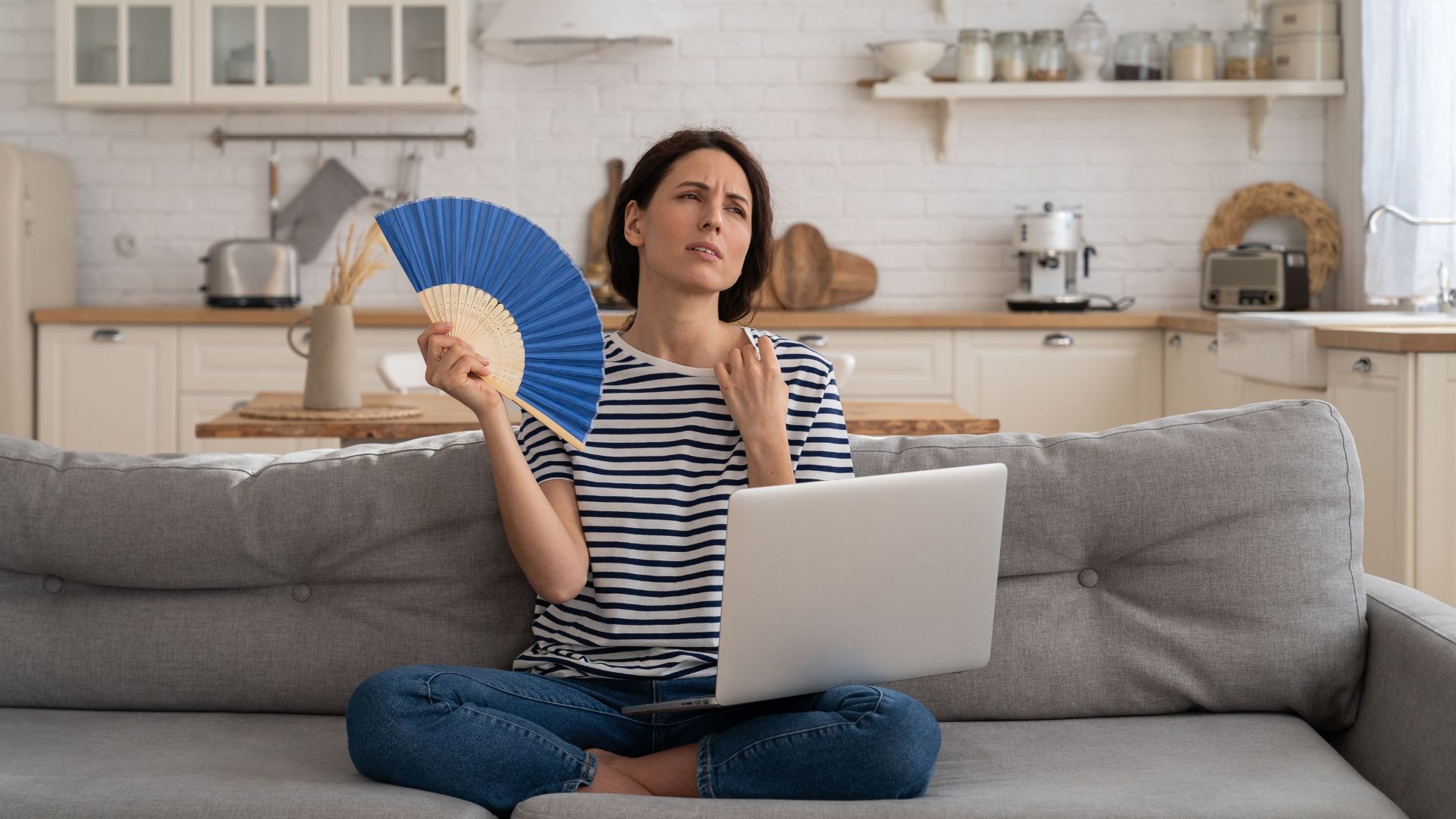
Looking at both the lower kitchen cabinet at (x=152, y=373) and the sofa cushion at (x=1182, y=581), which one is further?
the lower kitchen cabinet at (x=152, y=373)

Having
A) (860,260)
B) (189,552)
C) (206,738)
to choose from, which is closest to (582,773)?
(206,738)

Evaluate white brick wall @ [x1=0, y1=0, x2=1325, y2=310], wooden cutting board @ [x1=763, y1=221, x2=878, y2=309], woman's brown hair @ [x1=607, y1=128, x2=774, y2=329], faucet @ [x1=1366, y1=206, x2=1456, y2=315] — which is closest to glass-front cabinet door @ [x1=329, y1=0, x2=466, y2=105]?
white brick wall @ [x1=0, y1=0, x2=1325, y2=310]

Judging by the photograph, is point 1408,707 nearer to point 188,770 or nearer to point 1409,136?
point 188,770

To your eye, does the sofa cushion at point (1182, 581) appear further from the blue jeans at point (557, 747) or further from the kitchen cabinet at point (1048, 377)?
the kitchen cabinet at point (1048, 377)

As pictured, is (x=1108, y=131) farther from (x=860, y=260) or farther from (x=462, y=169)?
(x=462, y=169)

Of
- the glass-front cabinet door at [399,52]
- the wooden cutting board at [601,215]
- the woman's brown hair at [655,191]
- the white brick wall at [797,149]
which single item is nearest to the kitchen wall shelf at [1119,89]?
the white brick wall at [797,149]

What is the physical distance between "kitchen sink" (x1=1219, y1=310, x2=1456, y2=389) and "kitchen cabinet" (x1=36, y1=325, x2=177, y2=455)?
11.2ft

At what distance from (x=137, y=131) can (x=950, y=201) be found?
10.1 ft

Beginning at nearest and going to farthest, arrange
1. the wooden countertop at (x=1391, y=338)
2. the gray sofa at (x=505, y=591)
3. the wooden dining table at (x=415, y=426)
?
1. the gray sofa at (x=505, y=591)
2. the wooden dining table at (x=415, y=426)
3. the wooden countertop at (x=1391, y=338)

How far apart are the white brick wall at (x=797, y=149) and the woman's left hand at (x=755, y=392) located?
11.4ft

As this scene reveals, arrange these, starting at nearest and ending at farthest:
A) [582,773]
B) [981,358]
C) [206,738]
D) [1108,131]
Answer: [582,773], [206,738], [981,358], [1108,131]

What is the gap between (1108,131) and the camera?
16.5 feet

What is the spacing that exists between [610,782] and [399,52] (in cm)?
385

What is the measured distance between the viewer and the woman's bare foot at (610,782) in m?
1.49
